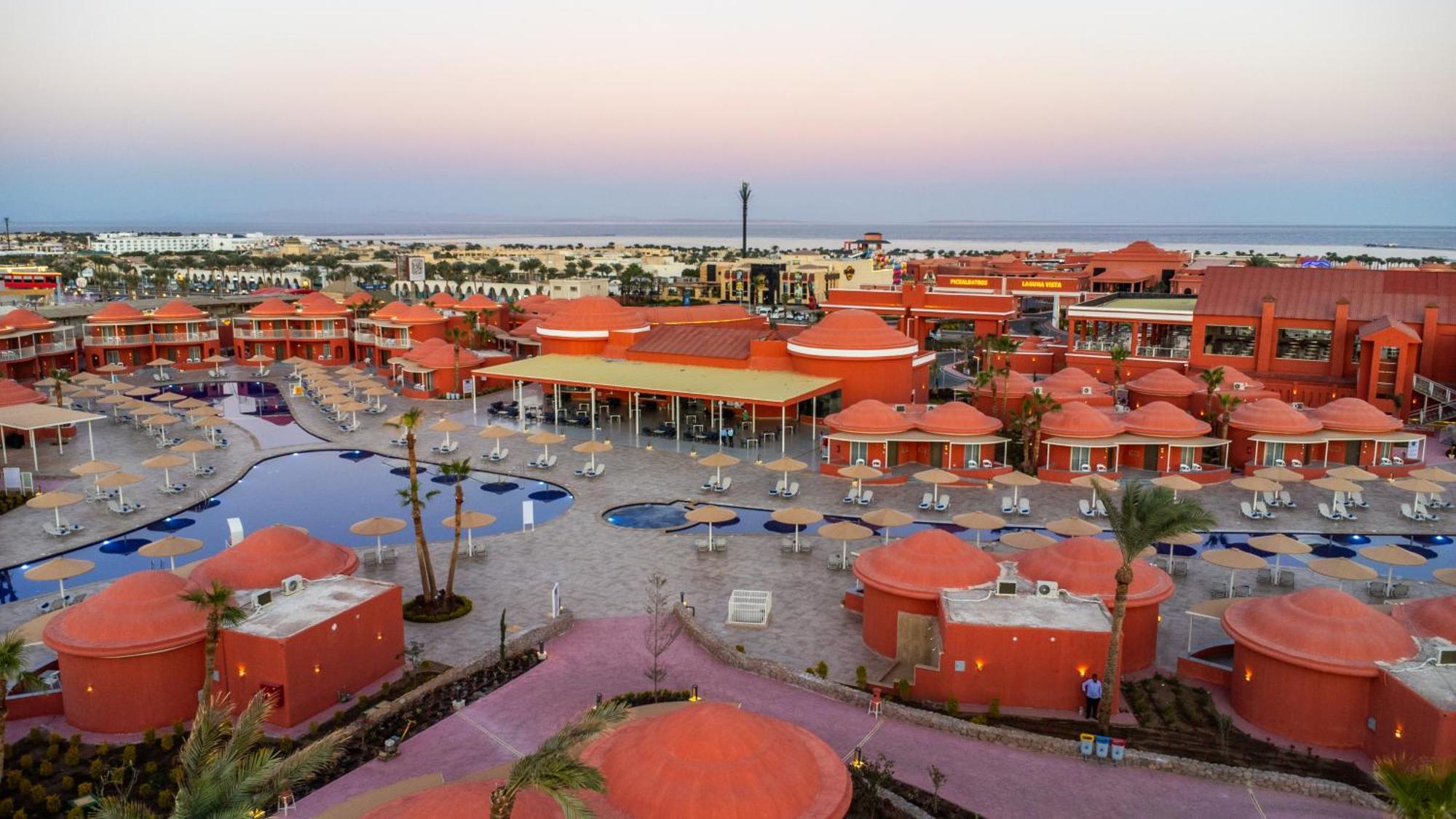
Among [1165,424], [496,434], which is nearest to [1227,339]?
[1165,424]

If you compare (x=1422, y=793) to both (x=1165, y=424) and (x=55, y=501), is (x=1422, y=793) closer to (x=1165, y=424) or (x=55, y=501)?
(x=1165, y=424)

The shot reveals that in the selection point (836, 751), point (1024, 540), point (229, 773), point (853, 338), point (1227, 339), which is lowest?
point (836, 751)

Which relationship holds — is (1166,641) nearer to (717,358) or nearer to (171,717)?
(171,717)

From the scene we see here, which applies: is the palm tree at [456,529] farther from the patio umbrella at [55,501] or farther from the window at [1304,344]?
the window at [1304,344]

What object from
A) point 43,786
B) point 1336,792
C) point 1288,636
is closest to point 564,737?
point 43,786

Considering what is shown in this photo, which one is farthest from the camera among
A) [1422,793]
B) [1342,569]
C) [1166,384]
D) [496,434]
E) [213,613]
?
[1166,384]

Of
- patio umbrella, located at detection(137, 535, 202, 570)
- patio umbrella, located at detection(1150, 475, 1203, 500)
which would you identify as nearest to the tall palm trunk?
patio umbrella, located at detection(1150, 475, 1203, 500)
